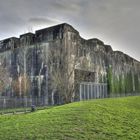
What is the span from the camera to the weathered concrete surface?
31.3 meters

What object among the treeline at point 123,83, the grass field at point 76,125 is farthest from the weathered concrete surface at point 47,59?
the grass field at point 76,125

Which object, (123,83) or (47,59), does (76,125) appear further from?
(123,83)

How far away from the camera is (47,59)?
31.6 m

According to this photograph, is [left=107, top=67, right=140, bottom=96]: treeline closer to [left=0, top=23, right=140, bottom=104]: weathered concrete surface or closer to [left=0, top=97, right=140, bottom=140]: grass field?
[left=0, top=23, right=140, bottom=104]: weathered concrete surface

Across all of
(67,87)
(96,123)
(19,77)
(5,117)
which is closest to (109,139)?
(96,123)

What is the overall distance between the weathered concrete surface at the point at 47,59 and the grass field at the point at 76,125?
13.0 meters

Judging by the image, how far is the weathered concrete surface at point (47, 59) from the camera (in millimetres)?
31344

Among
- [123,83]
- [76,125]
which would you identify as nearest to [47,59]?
[76,125]

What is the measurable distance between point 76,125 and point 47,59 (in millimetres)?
17719

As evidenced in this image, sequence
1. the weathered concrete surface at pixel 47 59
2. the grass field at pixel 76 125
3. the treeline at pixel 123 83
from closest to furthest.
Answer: the grass field at pixel 76 125, the weathered concrete surface at pixel 47 59, the treeline at pixel 123 83

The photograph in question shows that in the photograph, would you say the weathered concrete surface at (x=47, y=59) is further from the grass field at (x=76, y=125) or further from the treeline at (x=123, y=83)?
the grass field at (x=76, y=125)

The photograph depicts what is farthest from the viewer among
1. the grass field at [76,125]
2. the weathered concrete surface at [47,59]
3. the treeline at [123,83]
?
the treeline at [123,83]

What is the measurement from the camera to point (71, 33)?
32.3 metres

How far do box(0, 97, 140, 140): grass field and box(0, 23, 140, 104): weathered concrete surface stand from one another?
12961mm
